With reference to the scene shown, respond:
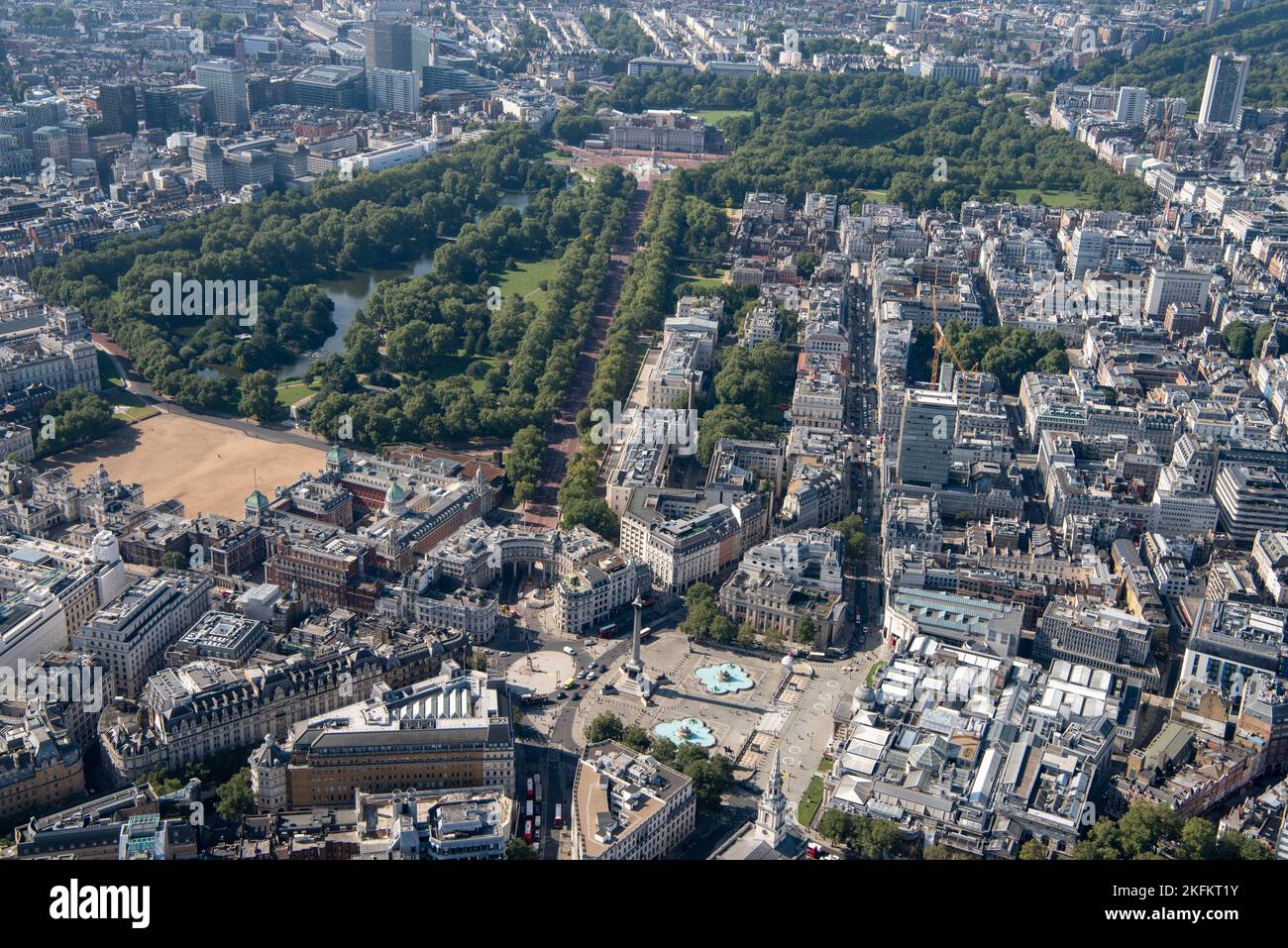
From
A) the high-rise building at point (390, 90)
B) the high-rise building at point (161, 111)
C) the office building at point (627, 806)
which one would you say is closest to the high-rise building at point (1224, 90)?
the high-rise building at point (390, 90)

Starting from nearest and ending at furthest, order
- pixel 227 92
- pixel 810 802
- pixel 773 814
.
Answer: pixel 773 814
pixel 810 802
pixel 227 92

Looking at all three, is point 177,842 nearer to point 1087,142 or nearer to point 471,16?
point 1087,142

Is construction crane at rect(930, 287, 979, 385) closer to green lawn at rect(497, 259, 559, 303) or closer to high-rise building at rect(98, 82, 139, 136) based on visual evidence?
green lawn at rect(497, 259, 559, 303)

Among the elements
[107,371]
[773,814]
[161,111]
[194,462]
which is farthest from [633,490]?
[161,111]

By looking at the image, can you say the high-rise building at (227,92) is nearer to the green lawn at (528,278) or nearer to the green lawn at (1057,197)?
the green lawn at (528,278)

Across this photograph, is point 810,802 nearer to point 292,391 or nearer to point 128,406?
point 292,391
